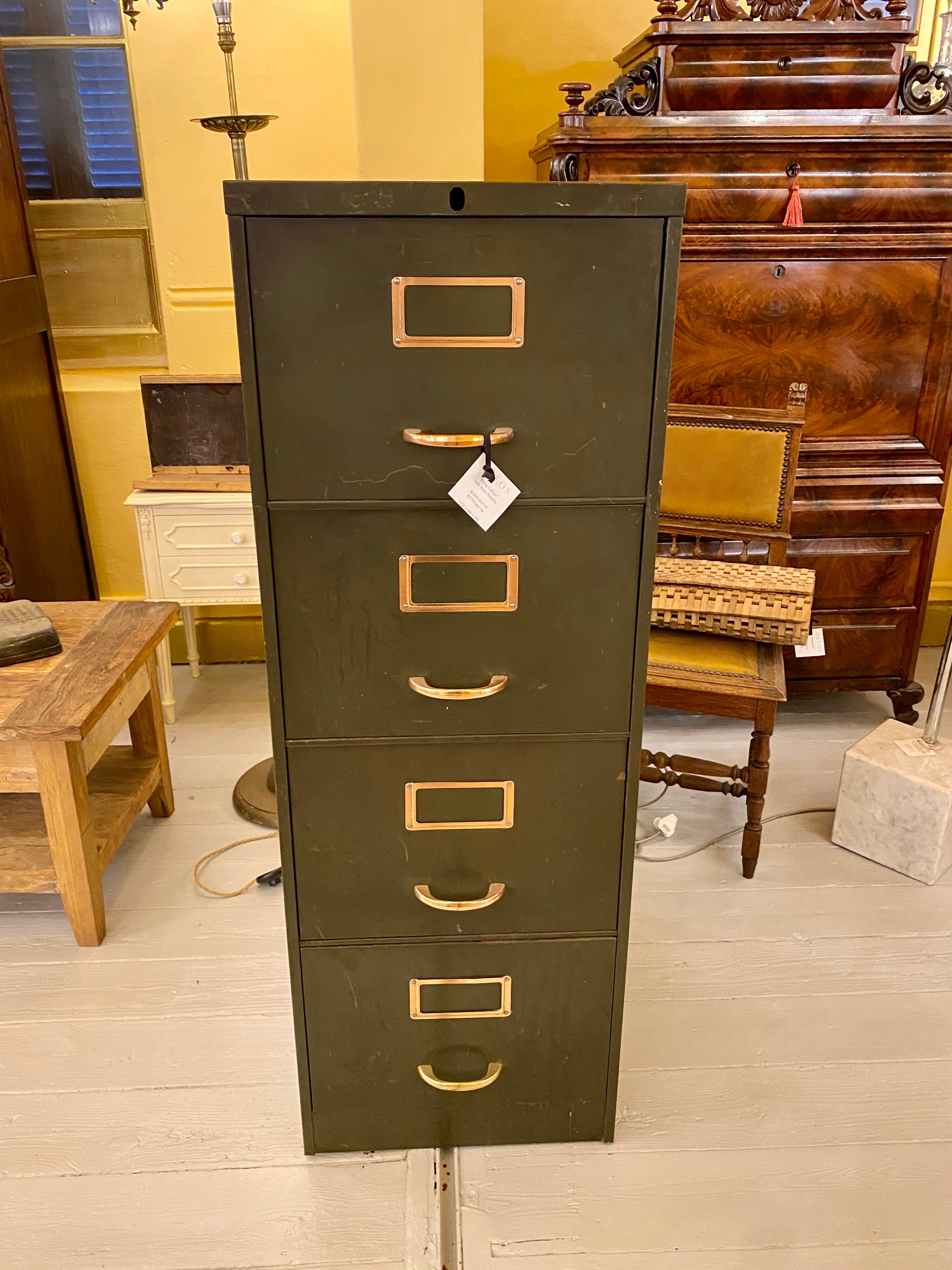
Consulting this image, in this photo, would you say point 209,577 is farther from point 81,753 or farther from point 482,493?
point 482,493

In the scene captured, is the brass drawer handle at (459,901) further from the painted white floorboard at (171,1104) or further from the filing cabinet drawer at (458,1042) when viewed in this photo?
the painted white floorboard at (171,1104)

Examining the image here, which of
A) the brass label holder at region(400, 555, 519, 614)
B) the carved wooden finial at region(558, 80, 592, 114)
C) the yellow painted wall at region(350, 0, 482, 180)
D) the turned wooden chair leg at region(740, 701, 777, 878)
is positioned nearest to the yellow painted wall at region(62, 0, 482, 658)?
the yellow painted wall at region(350, 0, 482, 180)

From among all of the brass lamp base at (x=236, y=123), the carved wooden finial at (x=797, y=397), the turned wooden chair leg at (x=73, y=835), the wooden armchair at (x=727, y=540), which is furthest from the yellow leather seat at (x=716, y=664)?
the brass lamp base at (x=236, y=123)

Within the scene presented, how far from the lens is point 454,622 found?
Result: 4.24 ft

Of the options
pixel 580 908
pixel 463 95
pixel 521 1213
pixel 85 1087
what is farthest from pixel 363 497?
pixel 463 95

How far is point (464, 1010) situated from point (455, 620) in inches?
25.4

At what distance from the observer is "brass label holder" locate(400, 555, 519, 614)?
125 centimetres

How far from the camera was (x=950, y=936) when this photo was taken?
211 centimetres

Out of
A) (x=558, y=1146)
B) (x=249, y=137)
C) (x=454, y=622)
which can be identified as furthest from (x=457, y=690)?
(x=249, y=137)

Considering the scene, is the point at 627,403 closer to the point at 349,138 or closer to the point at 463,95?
the point at 463,95

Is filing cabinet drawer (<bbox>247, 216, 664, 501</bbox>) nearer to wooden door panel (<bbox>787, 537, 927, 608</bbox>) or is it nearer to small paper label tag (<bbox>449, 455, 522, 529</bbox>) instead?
small paper label tag (<bbox>449, 455, 522, 529</bbox>)

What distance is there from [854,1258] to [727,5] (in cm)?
259

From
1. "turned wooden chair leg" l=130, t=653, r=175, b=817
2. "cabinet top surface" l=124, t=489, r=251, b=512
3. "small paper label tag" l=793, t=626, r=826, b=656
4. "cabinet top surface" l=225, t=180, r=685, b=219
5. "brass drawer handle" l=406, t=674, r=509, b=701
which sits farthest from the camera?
"cabinet top surface" l=124, t=489, r=251, b=512

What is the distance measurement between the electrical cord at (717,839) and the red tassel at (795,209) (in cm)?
147
